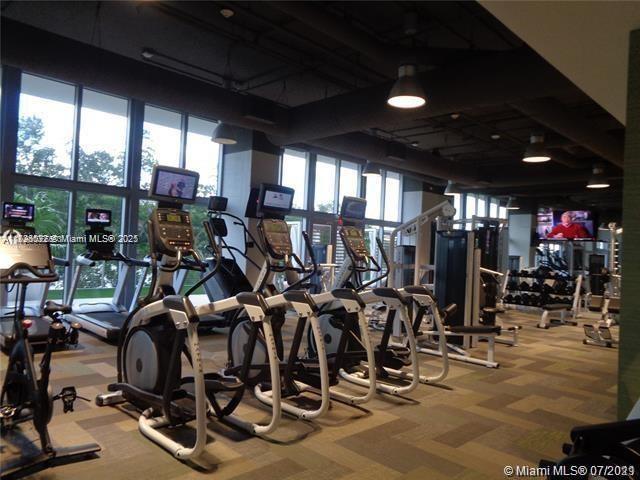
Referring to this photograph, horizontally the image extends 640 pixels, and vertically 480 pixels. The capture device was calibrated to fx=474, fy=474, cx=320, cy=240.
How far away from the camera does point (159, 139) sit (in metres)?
8.15

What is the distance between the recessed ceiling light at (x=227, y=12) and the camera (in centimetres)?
507

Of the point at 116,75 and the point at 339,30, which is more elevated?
the point at 339,30

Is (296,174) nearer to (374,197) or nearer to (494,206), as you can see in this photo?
(374,197)

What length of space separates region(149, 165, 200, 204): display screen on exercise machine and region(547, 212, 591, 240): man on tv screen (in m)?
12.0

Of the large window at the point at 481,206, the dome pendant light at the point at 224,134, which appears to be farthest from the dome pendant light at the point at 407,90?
the large window at the point at 481,206

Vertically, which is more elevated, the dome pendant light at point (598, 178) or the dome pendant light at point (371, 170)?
the dome pendant light at point (598, 178)

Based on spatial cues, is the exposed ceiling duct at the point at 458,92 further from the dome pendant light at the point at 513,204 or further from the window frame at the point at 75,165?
the dome pendant light at the point at 513,204

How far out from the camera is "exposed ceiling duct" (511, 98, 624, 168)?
6340mm

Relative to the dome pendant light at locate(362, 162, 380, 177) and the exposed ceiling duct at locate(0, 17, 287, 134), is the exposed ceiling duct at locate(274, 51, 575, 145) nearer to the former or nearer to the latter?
the exposed ceiling duct at locate(0, 17, 287, 134)

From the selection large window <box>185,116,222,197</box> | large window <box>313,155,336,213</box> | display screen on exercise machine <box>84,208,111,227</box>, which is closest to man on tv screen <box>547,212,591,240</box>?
large window <box>313,155,336,213</box>

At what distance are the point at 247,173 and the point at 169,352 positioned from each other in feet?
18.5

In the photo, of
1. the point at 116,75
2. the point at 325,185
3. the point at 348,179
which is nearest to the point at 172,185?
the point at 116,75

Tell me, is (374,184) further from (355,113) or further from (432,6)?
(432,6)

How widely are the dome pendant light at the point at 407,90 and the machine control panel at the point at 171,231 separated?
244 cm
